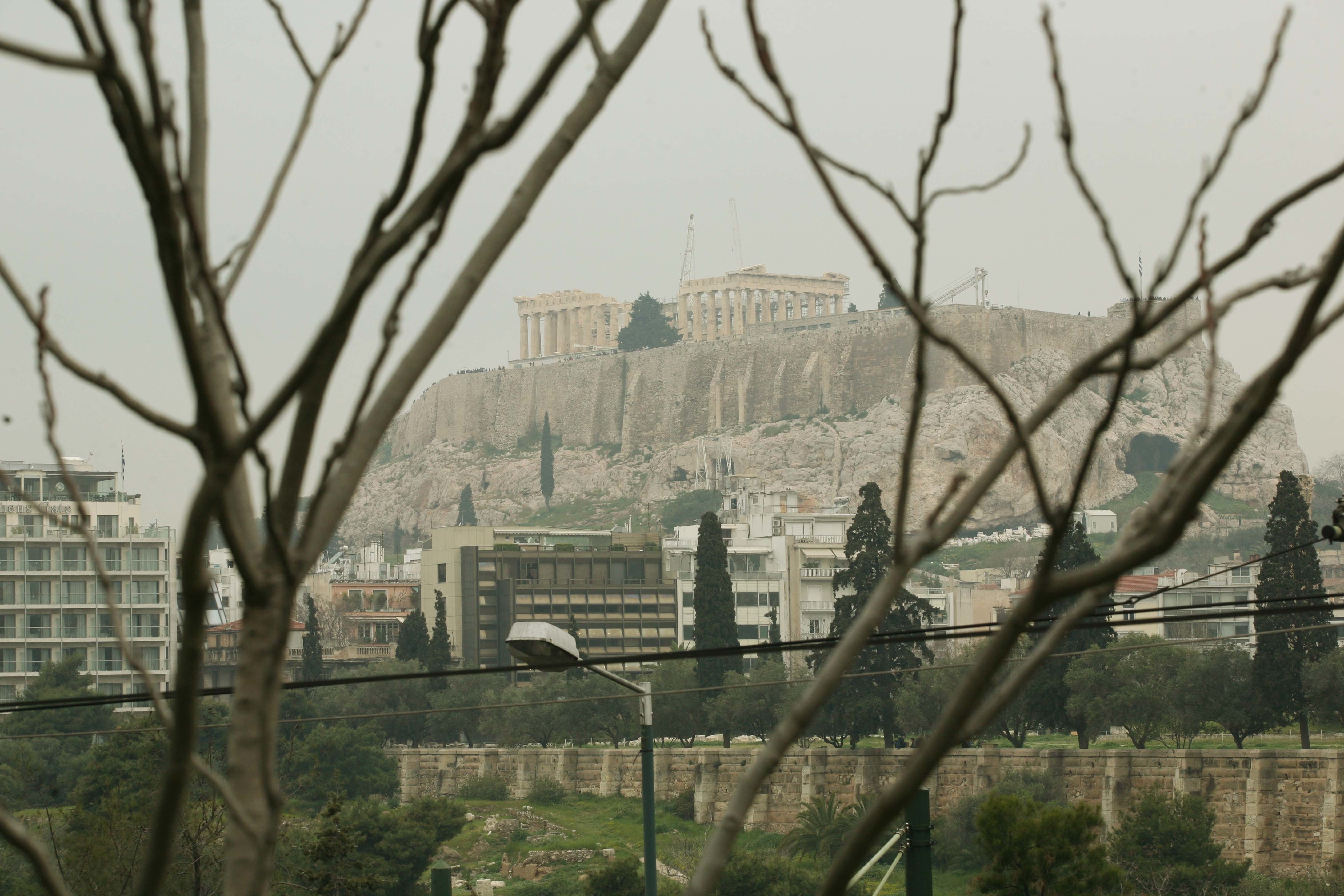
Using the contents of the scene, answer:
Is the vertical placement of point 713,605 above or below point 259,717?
below

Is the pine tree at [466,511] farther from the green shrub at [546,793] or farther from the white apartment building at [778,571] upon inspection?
the green shrub at [546,793]

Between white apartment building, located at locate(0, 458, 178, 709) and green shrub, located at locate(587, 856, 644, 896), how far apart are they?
70.9 ft

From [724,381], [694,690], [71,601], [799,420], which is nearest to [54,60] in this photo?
[694,690]

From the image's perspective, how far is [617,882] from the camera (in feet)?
70.7

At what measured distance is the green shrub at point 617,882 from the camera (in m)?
21.5

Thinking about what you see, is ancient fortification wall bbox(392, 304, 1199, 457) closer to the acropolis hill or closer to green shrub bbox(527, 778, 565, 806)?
the acropolis hill

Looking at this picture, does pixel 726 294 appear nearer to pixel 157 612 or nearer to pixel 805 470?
pixel 805 470

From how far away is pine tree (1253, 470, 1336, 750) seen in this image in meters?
25.0

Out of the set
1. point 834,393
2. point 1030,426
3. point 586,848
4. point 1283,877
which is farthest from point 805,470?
point 1030,426

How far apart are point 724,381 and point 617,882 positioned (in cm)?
6704

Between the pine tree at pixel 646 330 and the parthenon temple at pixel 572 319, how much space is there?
19.2 feet

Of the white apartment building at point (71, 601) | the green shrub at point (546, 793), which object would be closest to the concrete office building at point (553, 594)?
the white apartment building at point (71, 601)

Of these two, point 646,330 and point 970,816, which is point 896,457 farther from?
point 970,816

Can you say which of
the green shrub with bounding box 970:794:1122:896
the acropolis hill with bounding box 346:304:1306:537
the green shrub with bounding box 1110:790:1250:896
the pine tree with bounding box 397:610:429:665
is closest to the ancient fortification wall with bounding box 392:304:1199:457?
the acropolis hill with bounding box 346:304:1306:537
